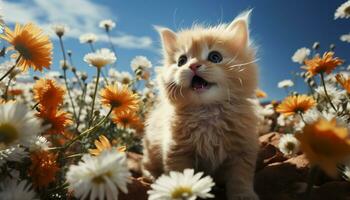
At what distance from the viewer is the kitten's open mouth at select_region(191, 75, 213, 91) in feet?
7.11

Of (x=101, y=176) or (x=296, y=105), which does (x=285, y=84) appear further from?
(x=101, y=176)

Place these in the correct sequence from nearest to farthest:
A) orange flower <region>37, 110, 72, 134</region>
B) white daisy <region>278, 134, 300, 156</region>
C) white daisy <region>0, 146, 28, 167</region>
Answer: white daisy <region>0, 146, 28, 167</region> < orange flower <region>37, 110, 72, 134</region> < white daisy <region>278, 134, 300, 156</region>

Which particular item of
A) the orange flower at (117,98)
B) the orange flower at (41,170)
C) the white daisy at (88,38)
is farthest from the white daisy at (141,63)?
the orange flower at (41,170)

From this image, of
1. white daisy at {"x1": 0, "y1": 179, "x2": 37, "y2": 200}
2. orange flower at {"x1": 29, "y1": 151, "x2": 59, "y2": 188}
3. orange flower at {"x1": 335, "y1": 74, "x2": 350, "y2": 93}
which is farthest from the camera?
orange flower at {"x1": 335, "y1": 74, "x2": 350, "y2": 93}

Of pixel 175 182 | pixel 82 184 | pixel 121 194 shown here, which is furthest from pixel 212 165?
pixel 82 184

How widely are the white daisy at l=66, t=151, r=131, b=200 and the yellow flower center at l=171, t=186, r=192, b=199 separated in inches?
5.5

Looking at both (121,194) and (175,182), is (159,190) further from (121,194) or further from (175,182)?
(121,194)

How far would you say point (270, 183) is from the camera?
2248 mm

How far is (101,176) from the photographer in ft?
3.49

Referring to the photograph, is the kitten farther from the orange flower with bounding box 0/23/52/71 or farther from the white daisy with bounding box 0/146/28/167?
the white daisy with bounding box 0/146/28/167

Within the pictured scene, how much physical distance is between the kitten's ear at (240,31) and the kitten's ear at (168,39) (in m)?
0.38

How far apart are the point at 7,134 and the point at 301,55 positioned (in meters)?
3.37

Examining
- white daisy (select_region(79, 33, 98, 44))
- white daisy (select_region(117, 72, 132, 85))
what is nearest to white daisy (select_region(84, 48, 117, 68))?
white daisy (select_region(117, 72, 132, 85))

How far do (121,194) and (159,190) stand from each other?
0.87m
